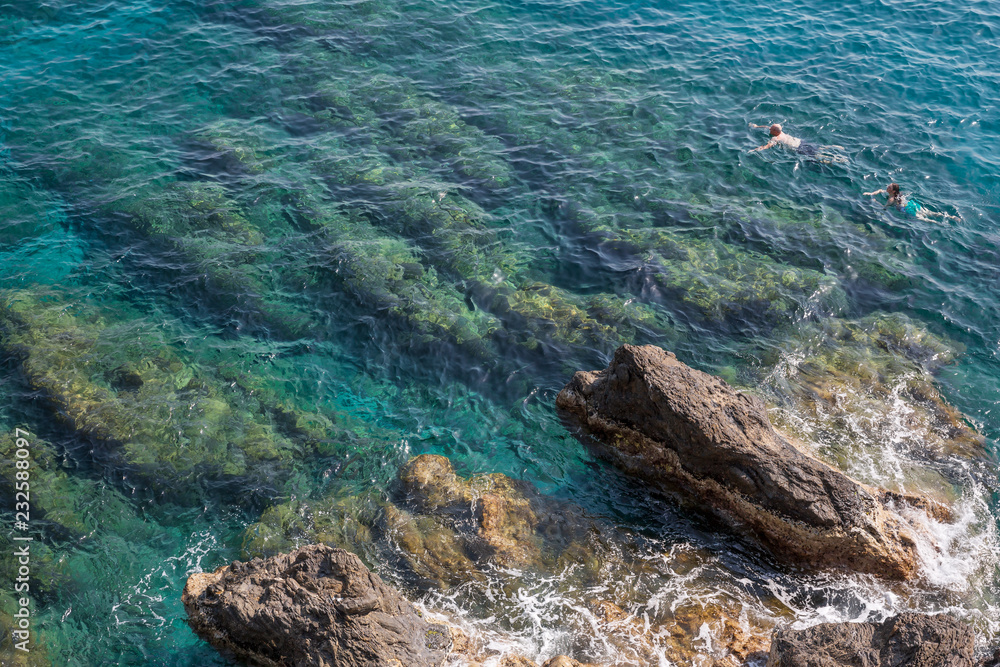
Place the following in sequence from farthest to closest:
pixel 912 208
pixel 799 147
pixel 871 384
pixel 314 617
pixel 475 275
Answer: pixel 799 147 → pixel 912 208 → pixel 475 275 → pixel 871 384 → pixel 314 617

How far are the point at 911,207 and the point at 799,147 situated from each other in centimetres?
400

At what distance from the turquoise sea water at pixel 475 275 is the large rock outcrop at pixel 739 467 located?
53cm

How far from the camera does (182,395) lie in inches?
582

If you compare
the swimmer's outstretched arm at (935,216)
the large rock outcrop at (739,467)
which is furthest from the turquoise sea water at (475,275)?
the large rock outcrop at (739,467)

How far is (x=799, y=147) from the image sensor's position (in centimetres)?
2216

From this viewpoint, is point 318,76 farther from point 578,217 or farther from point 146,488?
point 146,488

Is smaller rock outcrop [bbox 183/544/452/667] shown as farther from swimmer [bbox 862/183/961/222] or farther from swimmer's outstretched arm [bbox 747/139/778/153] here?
swimmer's outstretched arm [bbox 747/139/778/153]

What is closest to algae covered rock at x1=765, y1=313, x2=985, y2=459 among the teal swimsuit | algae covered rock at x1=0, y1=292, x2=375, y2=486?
the teal swimsuit

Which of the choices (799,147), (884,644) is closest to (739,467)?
(884,644)

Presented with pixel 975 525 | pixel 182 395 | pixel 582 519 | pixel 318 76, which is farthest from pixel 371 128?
pixel 975 525

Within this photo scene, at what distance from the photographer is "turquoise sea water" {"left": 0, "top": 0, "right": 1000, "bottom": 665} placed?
12.2 metres

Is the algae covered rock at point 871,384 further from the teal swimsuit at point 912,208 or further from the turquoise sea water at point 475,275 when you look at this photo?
the teal swimsuit at point 912,208

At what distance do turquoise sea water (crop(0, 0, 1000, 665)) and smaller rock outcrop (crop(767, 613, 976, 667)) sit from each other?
1474mm

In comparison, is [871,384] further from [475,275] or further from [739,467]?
[475,275]
